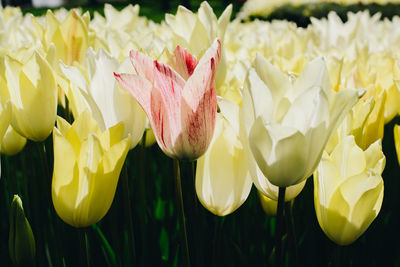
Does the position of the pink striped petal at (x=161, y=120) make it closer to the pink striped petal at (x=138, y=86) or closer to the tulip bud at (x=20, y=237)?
the pink striped petal at (x=138, y=86)

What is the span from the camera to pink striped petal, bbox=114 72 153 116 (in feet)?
2.97

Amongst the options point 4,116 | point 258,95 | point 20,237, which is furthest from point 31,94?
point 258,95

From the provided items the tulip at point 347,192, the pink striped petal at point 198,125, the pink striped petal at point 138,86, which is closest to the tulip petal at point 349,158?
the tulip at point 347,192

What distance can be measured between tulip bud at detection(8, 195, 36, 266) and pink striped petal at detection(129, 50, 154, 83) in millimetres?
390

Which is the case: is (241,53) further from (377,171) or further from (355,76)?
(377,171)

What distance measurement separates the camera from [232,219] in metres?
1.57

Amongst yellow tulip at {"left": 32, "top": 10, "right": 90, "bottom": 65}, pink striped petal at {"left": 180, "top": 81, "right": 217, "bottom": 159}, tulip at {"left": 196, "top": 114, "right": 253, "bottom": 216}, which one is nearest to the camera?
pink striped petal at {"left": 180, "top": 81, "right": 217, "bottom": 159}

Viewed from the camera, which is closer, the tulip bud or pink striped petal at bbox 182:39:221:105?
pink striped petal at bbox 182:39:221:105

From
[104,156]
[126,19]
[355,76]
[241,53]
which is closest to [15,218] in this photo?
[104,156]

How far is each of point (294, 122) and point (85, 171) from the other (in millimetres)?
416

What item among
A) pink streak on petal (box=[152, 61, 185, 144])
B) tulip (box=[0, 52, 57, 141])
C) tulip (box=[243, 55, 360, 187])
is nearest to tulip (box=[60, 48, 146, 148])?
tulip (box=[0, 52, 57, 141])

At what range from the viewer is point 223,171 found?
40.1 inches

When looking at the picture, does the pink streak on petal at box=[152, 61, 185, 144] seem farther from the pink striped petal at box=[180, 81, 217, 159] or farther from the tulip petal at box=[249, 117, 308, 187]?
the tulip petal at box=[249, 117, 308, 187]

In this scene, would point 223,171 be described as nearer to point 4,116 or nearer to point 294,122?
point 294,122
